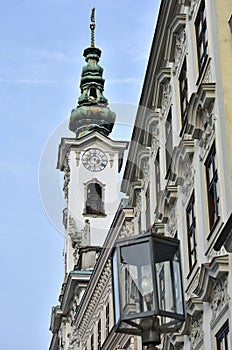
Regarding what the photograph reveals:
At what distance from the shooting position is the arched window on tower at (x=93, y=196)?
60.5m

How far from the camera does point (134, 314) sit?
7.86 metres

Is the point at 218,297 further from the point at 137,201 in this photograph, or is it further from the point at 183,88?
the point at 137,201

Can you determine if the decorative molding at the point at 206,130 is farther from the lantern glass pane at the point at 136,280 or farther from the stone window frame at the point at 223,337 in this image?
the lantern glass pane at the point at 136,280

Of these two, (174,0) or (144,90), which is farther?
(144,90)

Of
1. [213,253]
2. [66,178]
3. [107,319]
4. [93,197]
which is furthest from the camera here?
[66,178]

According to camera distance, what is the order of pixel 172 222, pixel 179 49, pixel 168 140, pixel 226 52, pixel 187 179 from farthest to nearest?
pixel 168 140, pixel 179 49, pixel 172 222, pixel 187 179, pixel 226 52

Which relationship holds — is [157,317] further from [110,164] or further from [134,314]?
[110,164]

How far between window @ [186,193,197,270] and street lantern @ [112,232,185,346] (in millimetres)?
8952

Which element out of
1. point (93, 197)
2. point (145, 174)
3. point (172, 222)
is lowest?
point (172, 222)

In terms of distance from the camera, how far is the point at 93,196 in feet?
204

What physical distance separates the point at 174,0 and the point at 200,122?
4695mm

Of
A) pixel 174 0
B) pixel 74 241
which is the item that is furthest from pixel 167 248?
pixel 74 241

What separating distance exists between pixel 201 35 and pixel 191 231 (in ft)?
14.1

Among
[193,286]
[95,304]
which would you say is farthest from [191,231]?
[95,304]
